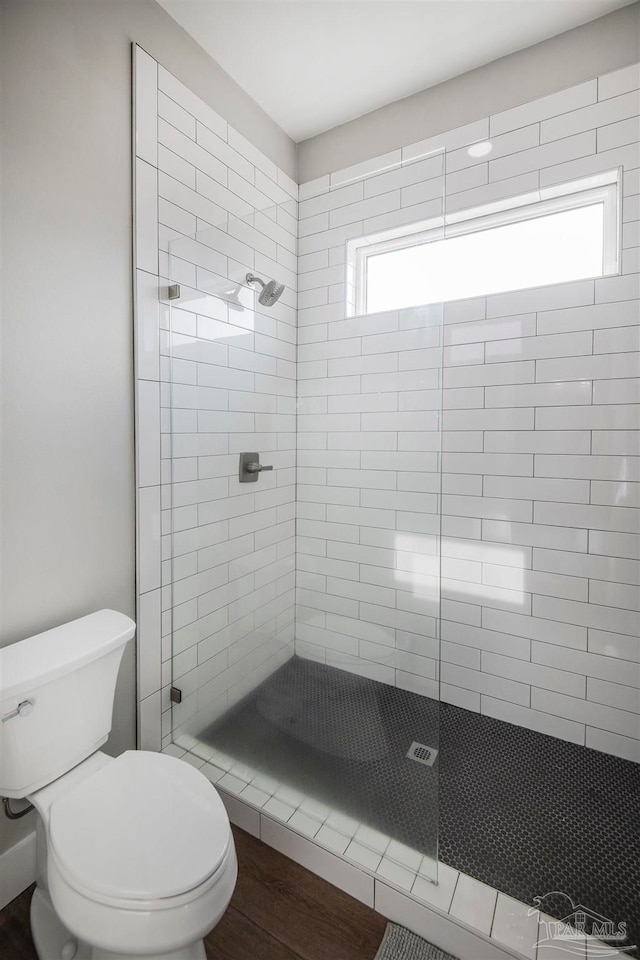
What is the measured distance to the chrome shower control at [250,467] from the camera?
5.69ft

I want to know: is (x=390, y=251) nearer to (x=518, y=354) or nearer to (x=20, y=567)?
(x=518, y=354)

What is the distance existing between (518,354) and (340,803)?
1810mm

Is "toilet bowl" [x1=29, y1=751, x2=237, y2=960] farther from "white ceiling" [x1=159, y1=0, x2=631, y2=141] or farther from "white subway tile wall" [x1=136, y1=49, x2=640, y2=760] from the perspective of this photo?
"white ceiling" [x1=159, y1=0, x2=631, y2=141]

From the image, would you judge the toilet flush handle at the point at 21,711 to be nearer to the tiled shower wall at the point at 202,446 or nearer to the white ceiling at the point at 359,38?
the tiled shower wall at the point at 202,446

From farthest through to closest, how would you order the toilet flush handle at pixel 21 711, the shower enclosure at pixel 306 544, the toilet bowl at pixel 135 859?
the shower enclosure at pixel 306 544
the toilet flush handle at pixel 21 711
the toilet bowl at pixel 135 859

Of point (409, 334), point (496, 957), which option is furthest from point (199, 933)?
point (409, 334)

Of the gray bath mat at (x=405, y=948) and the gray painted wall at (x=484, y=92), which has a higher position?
the gray painted wall at (x=484, y=92)

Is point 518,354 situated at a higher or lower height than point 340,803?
higher

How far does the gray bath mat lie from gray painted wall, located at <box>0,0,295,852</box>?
986mm

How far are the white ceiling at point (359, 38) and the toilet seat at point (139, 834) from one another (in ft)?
8.16

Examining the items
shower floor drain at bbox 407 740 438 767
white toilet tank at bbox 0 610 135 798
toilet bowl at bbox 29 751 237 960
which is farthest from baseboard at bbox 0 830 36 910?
shower floor drain at bbox 407 740 438 767

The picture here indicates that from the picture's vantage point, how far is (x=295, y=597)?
1.68 metres

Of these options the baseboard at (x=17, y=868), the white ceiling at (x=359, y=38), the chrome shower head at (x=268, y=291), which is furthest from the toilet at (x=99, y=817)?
the white ceiling at (x=359, y=38)

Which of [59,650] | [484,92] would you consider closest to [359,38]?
[484,92]
